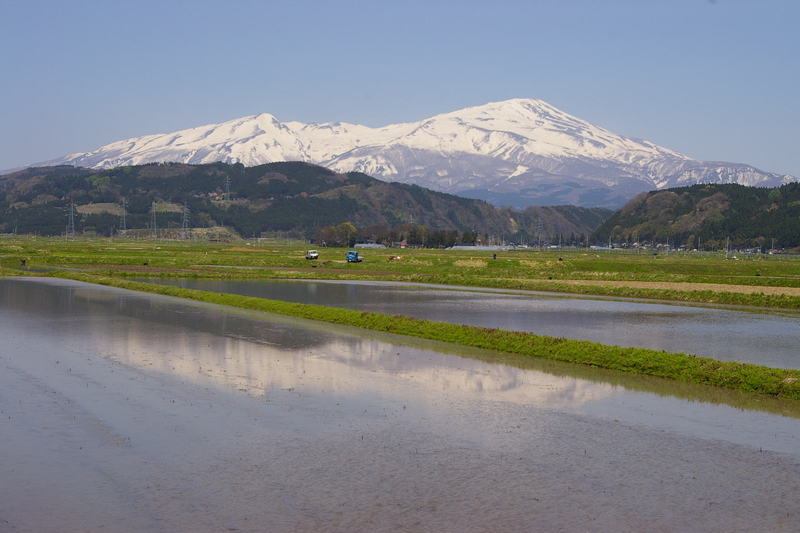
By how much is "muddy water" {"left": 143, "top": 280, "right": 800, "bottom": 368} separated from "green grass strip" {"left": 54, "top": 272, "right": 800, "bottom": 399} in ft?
11.2

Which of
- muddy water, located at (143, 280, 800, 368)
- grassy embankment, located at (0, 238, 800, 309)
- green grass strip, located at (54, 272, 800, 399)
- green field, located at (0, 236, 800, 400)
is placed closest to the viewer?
green grass strip, located at (54, 272, 800, 399)

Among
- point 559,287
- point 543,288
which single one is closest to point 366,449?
point 559,287

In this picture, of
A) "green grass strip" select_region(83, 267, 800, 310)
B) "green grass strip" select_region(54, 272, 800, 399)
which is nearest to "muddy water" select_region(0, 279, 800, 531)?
"green grass strip" select_region(54, 272, 800, 399)

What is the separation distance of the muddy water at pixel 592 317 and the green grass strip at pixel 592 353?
11.2ft

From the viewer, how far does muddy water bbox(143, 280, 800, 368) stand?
1267 inches

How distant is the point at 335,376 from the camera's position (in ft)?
81.7

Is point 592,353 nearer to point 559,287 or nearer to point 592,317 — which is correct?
point 592,317

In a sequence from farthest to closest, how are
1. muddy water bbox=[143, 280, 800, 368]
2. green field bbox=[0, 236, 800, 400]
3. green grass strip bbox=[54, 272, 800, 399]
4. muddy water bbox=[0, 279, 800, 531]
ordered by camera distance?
muddy water bbox=[143, 280, 800, 368], green field bbox=[0, 236, 800, 400], green grass strip bbox=[54, 272, 800, 399], muddy water bbox=[0, 279, 800, 531]

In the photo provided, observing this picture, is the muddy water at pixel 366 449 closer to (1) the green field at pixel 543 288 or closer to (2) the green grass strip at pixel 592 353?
(2) the green grass strip at pixel 592 353

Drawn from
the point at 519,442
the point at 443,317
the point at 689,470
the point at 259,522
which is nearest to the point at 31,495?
the point at 259,522

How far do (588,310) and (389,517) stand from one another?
121 ft

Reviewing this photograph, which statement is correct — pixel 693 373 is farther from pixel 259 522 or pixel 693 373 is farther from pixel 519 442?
pixel 259 522

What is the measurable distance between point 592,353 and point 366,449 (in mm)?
13433

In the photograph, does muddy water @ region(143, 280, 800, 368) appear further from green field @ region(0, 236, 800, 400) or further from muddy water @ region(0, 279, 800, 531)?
muddy water @ region(0, 279, 800, 531)
